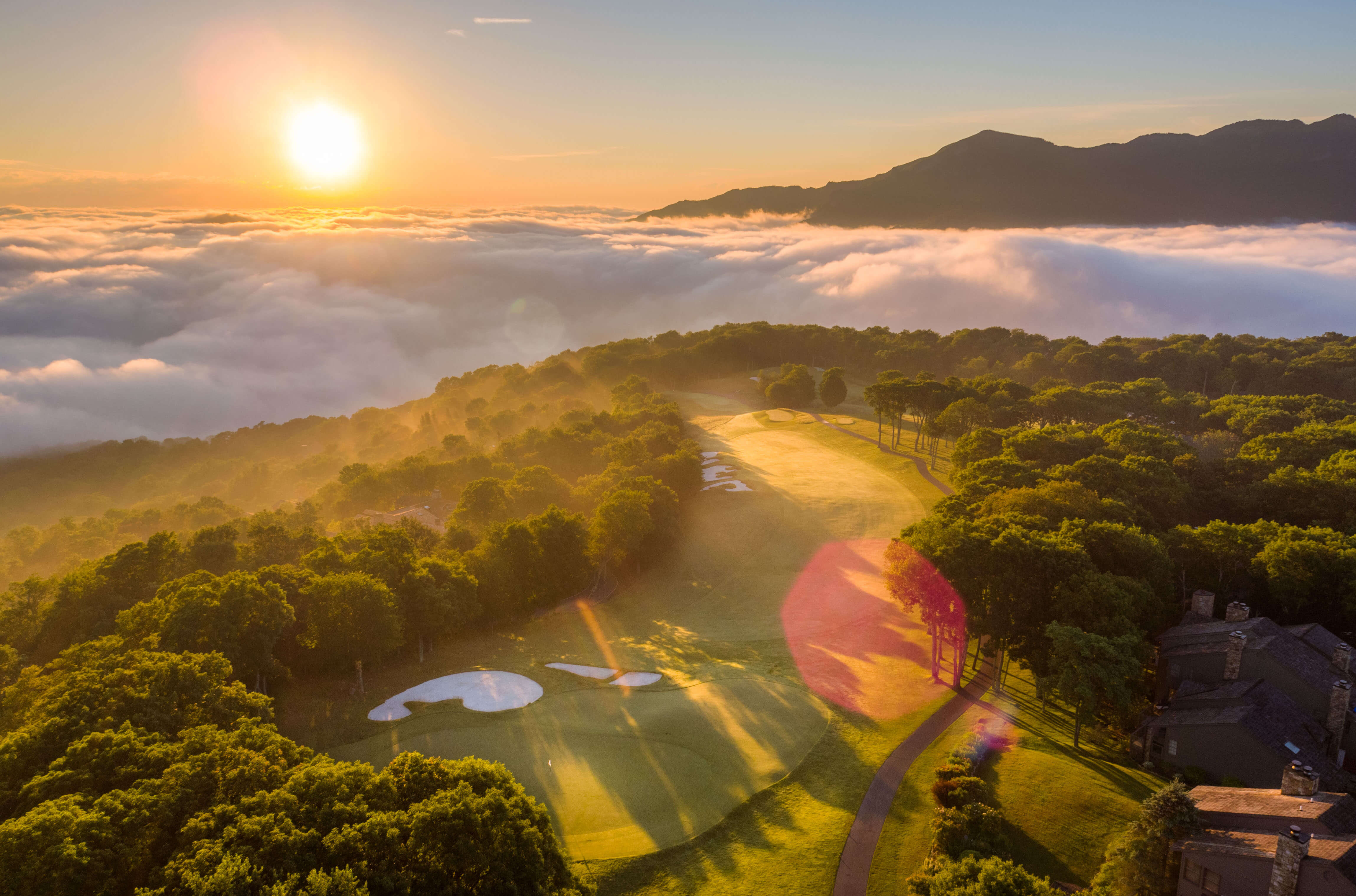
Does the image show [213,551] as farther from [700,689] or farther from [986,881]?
[986,881]

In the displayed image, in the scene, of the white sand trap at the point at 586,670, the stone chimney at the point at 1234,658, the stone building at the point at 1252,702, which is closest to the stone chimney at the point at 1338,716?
the stone building at the point at 1252,702

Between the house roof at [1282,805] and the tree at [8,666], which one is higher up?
the house roof at [1282,805]

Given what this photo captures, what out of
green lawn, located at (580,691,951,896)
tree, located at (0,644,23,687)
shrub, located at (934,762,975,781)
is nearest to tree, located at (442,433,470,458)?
tree, located at (0,644,23,687)

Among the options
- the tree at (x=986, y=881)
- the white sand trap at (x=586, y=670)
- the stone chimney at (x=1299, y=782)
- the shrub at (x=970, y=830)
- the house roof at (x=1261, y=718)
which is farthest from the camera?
the white sand trap at (x=586, y=670)

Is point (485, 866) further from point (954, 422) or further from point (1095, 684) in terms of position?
point (954, 422)

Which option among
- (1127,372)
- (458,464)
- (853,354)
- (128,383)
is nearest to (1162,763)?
(458,464)

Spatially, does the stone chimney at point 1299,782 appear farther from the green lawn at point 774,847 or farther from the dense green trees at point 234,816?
the dense green trees at point 234,816
